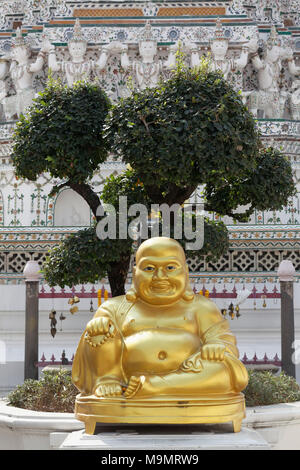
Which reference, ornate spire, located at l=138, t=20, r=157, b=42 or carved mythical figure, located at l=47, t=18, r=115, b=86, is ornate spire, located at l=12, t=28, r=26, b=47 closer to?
carved mythical figure, located at l=47, t=18, r=115, b=86

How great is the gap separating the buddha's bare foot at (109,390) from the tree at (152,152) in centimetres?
208

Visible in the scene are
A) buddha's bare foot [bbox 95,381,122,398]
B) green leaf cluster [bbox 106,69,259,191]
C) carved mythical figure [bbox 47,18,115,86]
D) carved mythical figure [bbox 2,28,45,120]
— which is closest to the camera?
buddha's bare foot [bbox 95,381,122,398]

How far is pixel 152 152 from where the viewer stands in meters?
5.64

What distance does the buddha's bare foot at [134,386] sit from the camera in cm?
392

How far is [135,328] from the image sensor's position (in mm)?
4191

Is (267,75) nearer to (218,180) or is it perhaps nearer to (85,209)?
(85,209)

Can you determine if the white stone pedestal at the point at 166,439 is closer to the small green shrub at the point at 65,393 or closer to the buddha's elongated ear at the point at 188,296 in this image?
the buddha's elongated ear at the point at 188,296

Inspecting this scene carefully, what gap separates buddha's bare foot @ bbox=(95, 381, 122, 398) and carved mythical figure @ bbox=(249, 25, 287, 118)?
9548mm

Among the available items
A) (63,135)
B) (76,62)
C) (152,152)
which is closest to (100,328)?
(152,152)

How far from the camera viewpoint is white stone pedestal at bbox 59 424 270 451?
145 inches

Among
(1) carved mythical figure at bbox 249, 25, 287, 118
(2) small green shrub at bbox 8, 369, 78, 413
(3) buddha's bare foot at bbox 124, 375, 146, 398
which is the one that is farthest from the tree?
(1) carved mythical figure at bbox 249, 25, 287, 118

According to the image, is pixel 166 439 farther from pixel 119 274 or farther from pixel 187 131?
pixel 119 274
